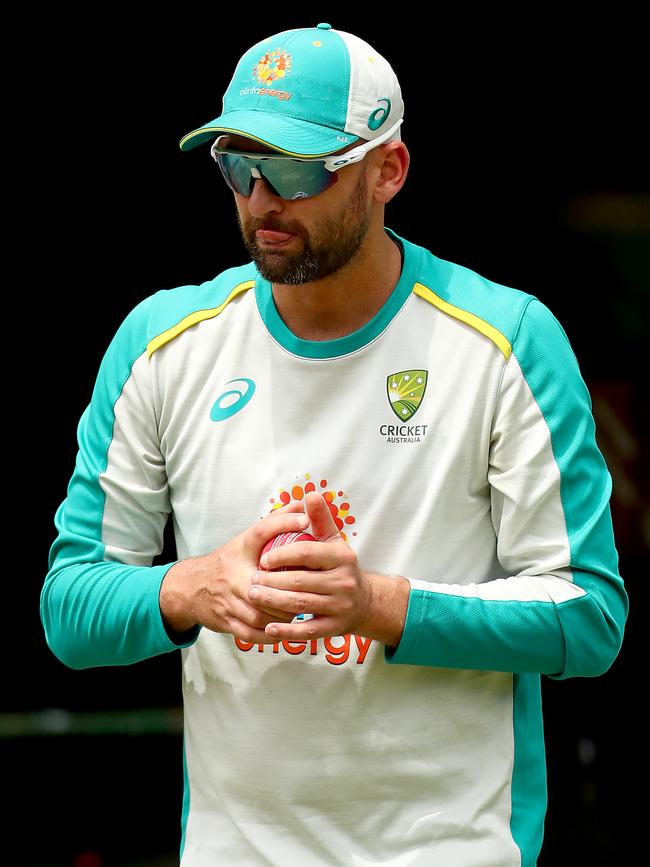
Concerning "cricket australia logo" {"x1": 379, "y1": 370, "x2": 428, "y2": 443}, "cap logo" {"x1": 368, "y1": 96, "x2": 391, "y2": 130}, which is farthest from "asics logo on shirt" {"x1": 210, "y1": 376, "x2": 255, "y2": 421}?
"cap logo" {"x1": 368, "y1": 96, "x2": 391, "y2": 130}

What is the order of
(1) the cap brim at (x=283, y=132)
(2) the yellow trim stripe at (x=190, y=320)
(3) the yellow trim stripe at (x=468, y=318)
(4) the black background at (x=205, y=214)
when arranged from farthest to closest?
(4) the black background at (x=205, y=214) → (2) the yellow trim stripe at (x=190, y=320) → (3) the yellow trim stripe at (x=468, y=318) → (1) the cap brim at (x=283, y=132)

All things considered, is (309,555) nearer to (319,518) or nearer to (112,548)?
(319,518)

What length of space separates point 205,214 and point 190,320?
13.8 feet

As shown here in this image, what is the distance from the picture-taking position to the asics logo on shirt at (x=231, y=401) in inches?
84.0

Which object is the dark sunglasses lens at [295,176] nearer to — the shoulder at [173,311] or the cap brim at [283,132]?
the cap brim at [283,132]

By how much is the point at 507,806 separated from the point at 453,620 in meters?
0.34

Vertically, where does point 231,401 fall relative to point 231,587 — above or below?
above

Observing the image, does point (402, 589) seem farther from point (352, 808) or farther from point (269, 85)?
point (269, 85)

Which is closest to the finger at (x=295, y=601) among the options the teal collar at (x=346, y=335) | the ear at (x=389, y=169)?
the teal collar at (x=346, y=335)

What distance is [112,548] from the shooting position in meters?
2.15

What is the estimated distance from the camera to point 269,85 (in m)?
2.04

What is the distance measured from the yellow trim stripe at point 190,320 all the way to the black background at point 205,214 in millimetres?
3005

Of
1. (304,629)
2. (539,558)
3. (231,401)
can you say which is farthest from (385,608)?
(231,401)

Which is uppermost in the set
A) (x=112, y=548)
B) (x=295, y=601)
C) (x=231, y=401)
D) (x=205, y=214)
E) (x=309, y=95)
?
(x=309, y=95)
